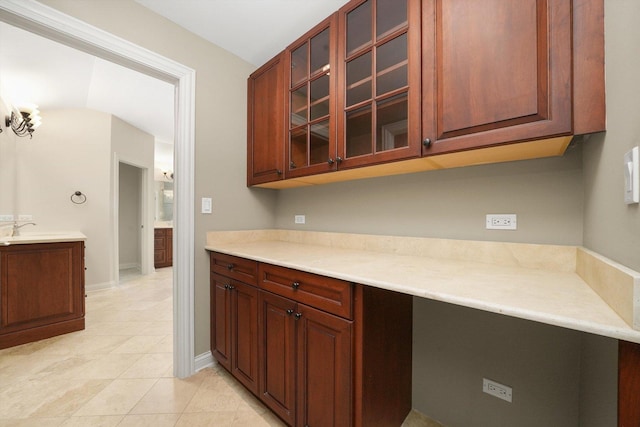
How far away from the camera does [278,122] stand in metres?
1.86

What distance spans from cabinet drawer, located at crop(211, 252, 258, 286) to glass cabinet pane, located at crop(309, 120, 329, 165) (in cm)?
75

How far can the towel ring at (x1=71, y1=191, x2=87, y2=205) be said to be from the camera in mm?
3488

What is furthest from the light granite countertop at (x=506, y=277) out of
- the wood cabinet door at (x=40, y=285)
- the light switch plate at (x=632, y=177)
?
the wood cabinet door at (x=40, y=285)

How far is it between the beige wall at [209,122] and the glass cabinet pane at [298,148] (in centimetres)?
58

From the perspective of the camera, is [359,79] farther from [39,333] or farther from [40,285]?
[39,333]

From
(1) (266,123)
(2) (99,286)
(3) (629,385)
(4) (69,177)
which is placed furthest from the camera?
(2) (99,286)

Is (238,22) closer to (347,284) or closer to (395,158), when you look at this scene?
(395,158)

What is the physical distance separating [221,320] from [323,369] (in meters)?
0.98

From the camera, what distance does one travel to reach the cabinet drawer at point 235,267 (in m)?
1.47

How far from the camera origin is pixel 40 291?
2.32 metres

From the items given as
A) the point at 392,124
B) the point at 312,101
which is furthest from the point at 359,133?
the point at 312,101

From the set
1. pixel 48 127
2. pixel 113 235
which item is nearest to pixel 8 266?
pixel 113 235

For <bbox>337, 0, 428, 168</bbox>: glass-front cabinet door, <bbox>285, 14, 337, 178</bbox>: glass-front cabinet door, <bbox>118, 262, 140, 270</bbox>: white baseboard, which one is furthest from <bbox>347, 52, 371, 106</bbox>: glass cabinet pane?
<bbox>118, 262, 140, 270</bbox>: white baseboard

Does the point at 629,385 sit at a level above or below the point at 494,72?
below
